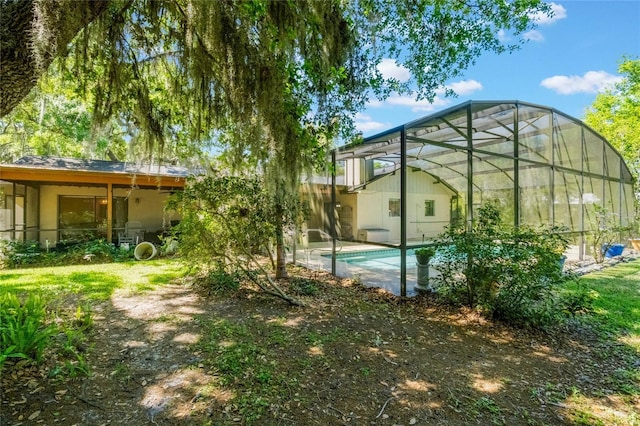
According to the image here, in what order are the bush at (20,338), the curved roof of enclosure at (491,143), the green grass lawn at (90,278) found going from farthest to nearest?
the curved roof of enclosure at (491,143), the green grass lawn at (90,278), the bush at (20,338)

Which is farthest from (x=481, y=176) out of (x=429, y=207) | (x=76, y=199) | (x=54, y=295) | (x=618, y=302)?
(x=76, y=199)

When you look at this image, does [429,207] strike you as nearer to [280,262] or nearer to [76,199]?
[280,262]

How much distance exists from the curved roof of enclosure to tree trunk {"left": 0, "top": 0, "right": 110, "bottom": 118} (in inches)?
184

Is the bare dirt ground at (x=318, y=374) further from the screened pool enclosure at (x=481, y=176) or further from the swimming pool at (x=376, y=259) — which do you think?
the swimming pool at (x=376, y=259)

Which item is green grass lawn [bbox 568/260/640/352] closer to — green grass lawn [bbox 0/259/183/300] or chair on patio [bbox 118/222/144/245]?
green grass lawn [bbox 0/259/183/300]

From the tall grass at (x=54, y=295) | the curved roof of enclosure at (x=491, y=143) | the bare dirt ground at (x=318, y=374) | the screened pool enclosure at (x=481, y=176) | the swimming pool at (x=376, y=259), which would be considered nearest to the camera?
the bare dirt ground at (x=318, y=374)

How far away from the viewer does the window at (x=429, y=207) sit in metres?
10.3

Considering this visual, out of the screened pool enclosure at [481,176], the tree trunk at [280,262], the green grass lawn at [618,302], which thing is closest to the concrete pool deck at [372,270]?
the screened pool enclosure at [481,176]

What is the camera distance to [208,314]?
4.28 metres

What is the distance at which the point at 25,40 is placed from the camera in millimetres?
2016

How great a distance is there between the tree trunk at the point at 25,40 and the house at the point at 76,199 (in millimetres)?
6526

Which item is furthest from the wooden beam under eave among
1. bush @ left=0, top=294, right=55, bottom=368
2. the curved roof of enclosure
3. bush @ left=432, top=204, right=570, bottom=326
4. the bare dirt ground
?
bush @ left=432, top=204, right=570, bottom=326

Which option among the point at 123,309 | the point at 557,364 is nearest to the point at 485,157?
the point at 557,364

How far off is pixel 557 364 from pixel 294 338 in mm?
2764
